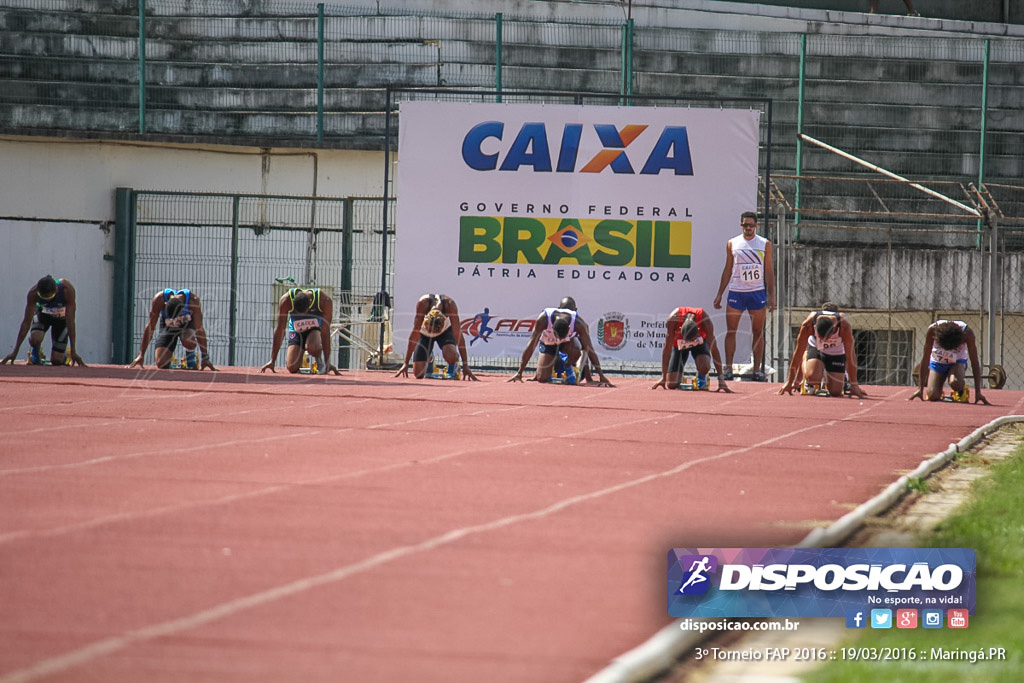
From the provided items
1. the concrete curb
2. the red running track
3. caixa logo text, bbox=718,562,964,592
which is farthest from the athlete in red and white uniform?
caixa logo text, bbox=718,562,964,592

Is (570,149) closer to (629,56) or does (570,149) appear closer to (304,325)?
(629,56)

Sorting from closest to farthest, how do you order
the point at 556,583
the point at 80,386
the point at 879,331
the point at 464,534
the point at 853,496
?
the point at 556,583
the point at 464,534
the point at 853,496
the point at 80,386
the point at 879,331

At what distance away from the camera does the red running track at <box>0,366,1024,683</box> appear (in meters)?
4.22

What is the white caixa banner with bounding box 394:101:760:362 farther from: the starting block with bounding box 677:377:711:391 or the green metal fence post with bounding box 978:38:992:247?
the green metal fence post with bounding box 978:38:992:247

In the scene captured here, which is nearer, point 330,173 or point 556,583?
point 556,583

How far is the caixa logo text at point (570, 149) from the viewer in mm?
20156

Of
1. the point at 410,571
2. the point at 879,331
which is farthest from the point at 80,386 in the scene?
the point at 879,331

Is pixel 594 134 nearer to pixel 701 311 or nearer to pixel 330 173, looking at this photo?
pixel 701 311

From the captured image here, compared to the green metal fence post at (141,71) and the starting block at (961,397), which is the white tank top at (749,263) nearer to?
the starting block at (961,397)

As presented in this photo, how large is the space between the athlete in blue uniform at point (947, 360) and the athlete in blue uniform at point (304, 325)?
7505 mm

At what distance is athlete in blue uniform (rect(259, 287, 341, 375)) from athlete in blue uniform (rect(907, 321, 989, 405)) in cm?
750

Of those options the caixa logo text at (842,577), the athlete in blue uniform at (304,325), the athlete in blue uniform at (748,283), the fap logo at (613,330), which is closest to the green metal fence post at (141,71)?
the athlete in blue uniform at (304,325)

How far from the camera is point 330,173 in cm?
2323

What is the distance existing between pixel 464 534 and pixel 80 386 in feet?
33.3
